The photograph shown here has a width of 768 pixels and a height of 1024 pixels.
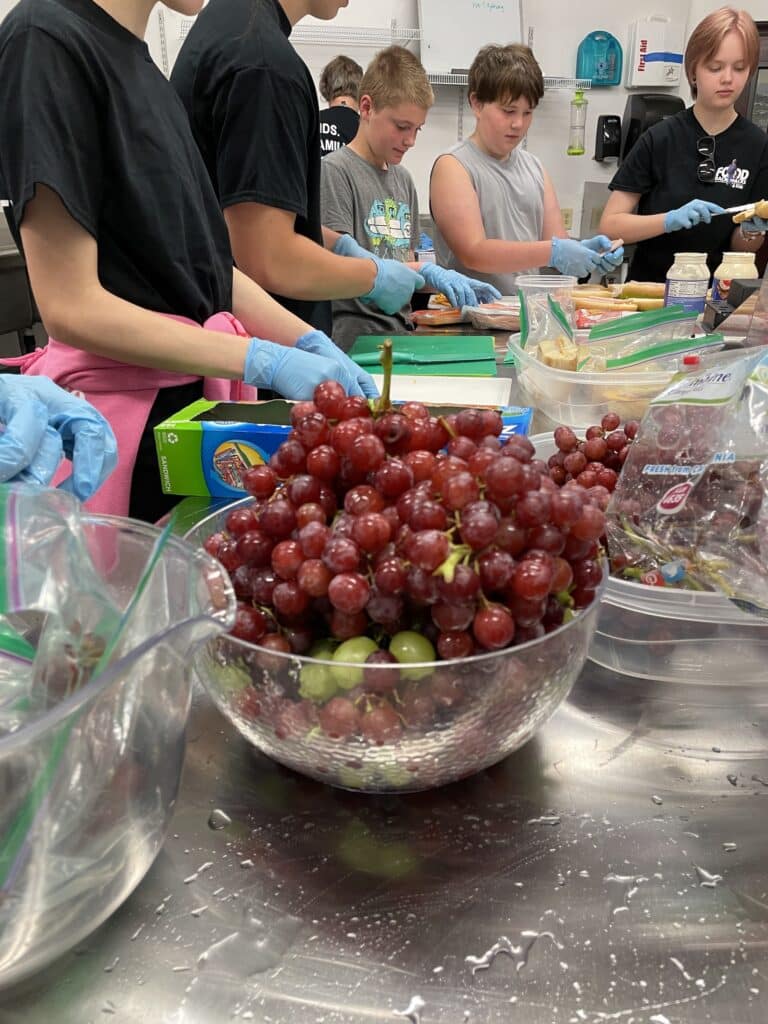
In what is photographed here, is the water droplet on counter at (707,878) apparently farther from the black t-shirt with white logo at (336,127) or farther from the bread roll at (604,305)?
the black t-shirt with white logo at (336,127)

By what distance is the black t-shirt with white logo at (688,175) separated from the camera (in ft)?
11.5

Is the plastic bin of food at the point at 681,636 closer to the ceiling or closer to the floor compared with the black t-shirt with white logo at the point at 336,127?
closer to the floor

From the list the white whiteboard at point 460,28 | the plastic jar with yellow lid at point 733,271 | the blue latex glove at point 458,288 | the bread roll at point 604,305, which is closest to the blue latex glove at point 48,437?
the bread roll at point 604,305

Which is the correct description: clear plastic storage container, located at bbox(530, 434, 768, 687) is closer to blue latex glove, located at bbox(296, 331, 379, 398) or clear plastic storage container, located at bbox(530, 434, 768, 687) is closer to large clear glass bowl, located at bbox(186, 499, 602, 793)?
large clear glass bowl, located at bbox(186, 499, 602, 793)

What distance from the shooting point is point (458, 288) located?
2.80 m

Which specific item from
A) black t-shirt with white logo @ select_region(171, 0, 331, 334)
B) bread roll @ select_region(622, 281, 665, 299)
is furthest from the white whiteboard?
black t-shirt with white logo @ select_region(171, 0, 331, 334)

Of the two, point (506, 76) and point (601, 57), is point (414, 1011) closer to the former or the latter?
point (506, 76)

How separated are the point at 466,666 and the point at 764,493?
38 centimetres

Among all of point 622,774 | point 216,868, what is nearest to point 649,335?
point 622,774

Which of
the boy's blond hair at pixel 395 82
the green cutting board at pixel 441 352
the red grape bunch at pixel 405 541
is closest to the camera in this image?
the red grape bunch at pixel 405 541

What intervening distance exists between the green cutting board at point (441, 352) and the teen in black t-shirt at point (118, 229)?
1.28 ft

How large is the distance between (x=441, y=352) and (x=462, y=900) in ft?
5.92

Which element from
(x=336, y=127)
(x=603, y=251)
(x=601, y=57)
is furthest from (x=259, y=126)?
(x=601, y=57)

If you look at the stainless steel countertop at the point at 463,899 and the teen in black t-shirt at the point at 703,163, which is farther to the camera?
the teen in black t-shirt at the point at 703,163
